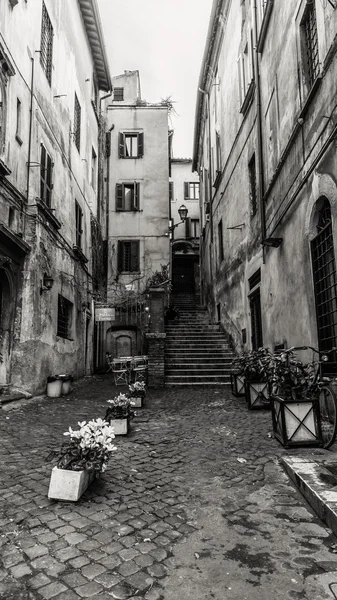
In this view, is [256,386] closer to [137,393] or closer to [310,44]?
[137,393]

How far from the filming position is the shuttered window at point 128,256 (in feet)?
66.1

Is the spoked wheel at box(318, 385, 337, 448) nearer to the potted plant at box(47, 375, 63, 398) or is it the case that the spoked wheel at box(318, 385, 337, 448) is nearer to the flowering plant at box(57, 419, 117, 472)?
the flowering plant at box(57, 419, 117, 472)

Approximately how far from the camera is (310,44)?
23.6 ft

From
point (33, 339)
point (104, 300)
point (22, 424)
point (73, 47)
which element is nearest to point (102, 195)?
point (104, 300)

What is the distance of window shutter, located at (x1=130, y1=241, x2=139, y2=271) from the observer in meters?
20.1

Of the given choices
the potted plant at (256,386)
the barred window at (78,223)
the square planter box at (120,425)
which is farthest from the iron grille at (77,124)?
the square planter box at (120,425)

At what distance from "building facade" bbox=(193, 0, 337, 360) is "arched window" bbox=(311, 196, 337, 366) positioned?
0.05 feet

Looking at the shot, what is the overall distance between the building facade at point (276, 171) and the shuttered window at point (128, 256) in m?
5.14

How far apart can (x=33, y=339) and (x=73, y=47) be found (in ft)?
34.8

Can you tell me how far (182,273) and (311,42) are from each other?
70.0 feet

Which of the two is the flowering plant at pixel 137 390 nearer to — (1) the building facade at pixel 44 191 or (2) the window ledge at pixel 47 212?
(1) the building facade at pixel 44 191

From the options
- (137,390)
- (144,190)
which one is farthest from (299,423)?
(144,190)

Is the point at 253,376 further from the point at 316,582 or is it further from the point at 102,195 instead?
the point at 102,195

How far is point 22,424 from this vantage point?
6.48 meters
